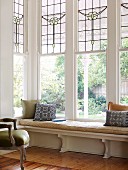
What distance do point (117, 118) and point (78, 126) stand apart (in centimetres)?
76

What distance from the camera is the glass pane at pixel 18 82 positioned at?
6359mm

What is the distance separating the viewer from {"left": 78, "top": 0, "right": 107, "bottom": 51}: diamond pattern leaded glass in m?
6.01

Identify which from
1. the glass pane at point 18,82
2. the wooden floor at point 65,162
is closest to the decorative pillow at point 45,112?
the glass pane at point 18,82

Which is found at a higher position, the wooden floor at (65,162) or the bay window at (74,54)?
the bay window at (74,54)

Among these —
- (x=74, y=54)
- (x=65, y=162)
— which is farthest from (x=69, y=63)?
(x=65, y=162)

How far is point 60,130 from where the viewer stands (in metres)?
5.59

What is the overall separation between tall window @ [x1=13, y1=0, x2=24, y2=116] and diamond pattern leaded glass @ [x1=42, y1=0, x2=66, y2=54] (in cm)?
52

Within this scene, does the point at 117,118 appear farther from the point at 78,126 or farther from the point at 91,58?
the point at 91,58

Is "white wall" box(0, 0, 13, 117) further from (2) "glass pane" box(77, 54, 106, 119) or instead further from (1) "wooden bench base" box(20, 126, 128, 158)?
(2) "glass pane" box(77, 54, 106, 119)

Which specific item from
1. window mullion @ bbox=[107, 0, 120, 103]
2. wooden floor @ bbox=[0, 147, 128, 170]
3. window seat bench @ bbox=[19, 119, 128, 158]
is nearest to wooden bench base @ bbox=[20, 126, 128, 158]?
window seat bench @ bbox=[19, 119, 128, 158]

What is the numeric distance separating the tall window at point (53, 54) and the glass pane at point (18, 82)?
50 centimetres

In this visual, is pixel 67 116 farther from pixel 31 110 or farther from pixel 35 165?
pixel 35 165

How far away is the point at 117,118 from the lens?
204 inches

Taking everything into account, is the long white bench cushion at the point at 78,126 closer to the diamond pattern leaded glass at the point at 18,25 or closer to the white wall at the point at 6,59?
the white wall at the point at 6,59
